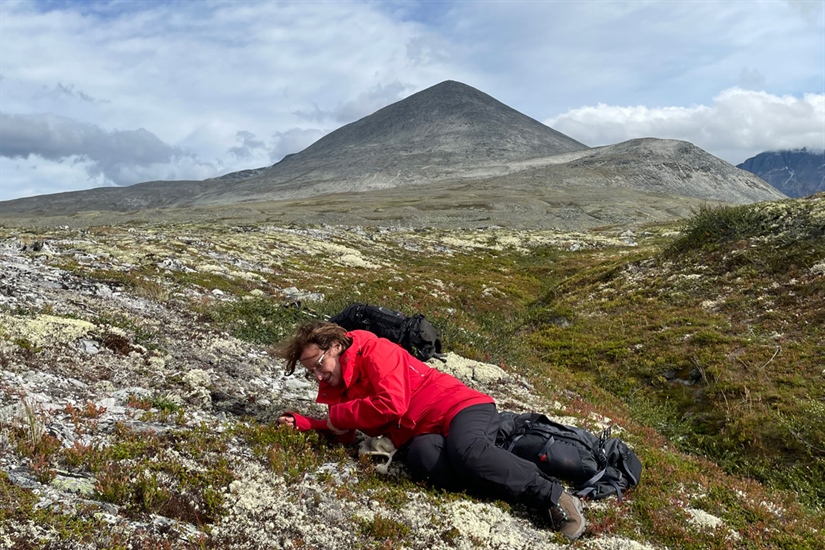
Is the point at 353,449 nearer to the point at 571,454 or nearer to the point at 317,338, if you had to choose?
the point at 317,338

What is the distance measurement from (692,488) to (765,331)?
10313 mm

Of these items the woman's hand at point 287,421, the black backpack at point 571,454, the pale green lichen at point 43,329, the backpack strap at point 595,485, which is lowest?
the backpack strap at point 595,485

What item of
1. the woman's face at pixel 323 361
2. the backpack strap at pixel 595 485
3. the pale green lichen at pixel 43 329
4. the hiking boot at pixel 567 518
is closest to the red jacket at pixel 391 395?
the woman's face at pixel 323 361

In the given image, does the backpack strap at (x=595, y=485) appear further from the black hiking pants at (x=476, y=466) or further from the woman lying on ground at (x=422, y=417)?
the black hiking pants at (x=476, y=466)

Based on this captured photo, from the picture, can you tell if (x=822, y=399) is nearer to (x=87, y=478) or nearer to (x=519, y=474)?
(x=519, y=474)

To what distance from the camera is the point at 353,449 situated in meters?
7.24

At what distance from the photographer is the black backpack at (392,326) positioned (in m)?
10.4

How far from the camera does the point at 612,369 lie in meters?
16.0

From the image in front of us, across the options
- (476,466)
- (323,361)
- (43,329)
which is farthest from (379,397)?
(43,329)

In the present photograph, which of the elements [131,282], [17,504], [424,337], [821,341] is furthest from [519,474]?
[131,282]

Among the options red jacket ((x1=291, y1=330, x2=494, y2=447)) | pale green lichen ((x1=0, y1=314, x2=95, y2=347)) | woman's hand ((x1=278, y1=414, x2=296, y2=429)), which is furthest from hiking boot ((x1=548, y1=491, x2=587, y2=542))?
pale green lichen ((x1=0, y1=314, x2=95, y2=347))

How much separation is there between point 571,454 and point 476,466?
5.57 ft

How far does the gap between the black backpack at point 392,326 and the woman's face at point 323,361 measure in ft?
11.4

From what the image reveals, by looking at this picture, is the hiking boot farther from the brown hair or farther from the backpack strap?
the brown hair
